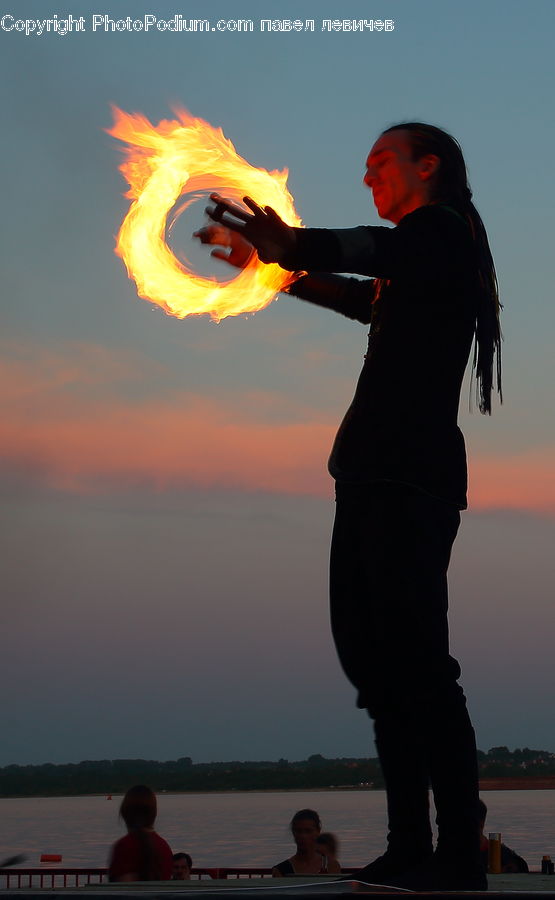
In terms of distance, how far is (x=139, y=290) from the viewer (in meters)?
5.42

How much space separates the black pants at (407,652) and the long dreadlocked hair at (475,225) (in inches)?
26.9

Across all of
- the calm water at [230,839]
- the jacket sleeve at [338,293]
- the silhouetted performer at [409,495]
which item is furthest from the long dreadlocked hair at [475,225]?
the calm water at [230,839]

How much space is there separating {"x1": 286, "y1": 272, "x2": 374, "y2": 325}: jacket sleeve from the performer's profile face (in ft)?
1.32

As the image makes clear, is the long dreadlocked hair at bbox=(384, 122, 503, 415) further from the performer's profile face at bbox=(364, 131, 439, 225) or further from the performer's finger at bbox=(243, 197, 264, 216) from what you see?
the performer's finger at bbox=(243, 197, 264, 216)

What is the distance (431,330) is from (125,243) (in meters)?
1.70

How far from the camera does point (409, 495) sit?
443 centimetres

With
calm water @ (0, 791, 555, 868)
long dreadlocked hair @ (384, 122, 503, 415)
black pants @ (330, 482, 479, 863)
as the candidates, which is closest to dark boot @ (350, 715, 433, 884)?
black pants @ (330, 482, 479, 863)

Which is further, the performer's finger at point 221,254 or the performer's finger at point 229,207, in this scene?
the performer's finger at point 221,254

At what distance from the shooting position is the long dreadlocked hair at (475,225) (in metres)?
4.89

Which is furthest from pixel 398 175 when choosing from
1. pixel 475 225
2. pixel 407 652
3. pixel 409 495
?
pixel 407 652

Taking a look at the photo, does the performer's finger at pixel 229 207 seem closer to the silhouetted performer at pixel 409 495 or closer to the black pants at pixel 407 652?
the silhouetted performer at pixel 409 495

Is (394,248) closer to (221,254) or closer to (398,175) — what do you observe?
(398,175)

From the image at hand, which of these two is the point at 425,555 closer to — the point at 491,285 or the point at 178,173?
the point at 491,285

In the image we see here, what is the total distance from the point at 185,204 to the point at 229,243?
63 centimetres
